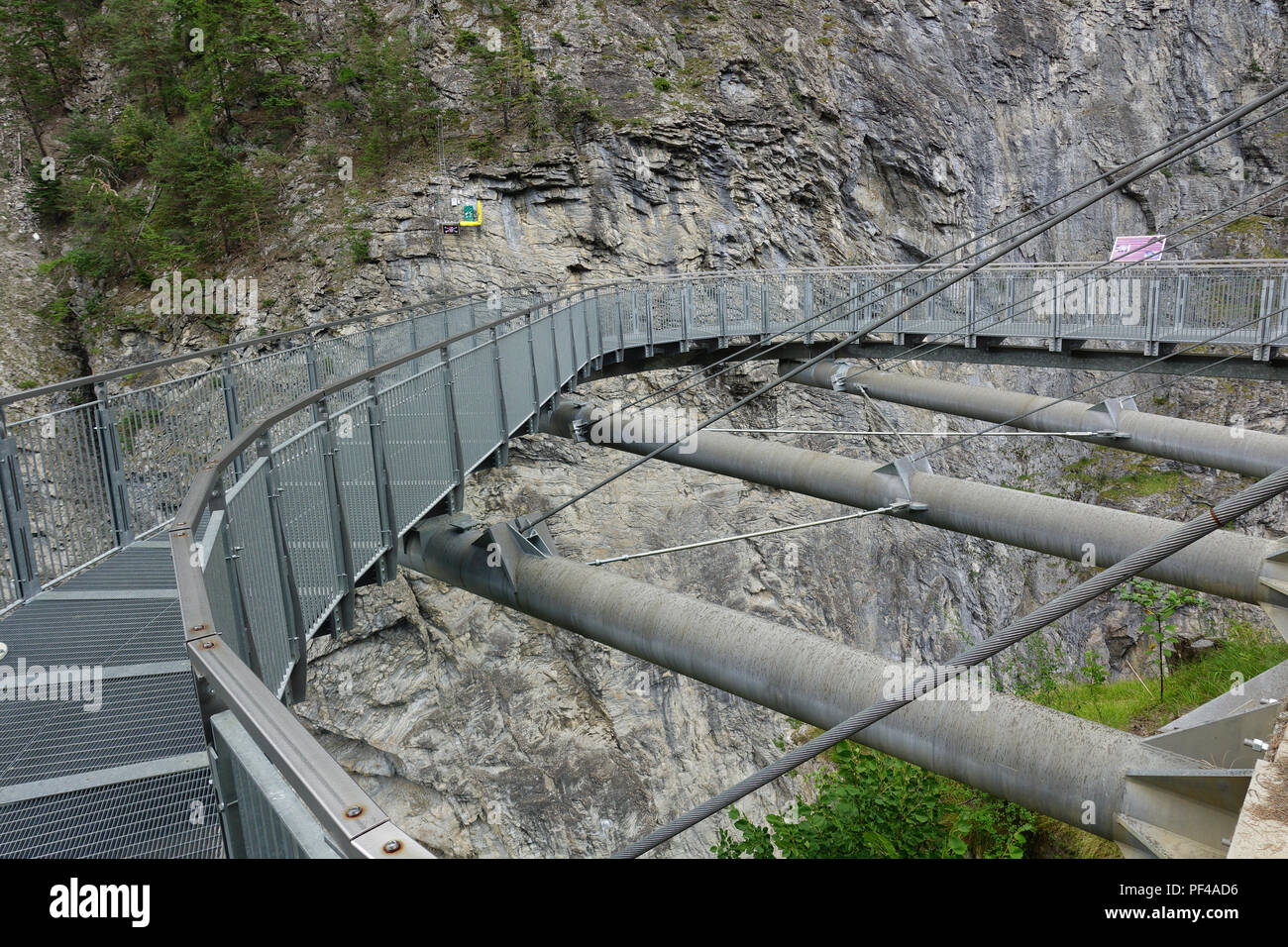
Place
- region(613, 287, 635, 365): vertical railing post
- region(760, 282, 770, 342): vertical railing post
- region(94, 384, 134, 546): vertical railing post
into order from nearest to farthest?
1. region(94, 384, 134, 546): vertical railing post
2. region(613, 287, 635, 365): vertical railing post
3. region(760, 282, 770, 342): vertical railing post

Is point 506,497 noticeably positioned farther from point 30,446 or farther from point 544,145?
point 30,446

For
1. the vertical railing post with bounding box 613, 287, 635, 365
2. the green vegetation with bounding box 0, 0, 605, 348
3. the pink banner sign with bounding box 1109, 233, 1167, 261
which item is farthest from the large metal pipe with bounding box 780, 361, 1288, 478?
the green vegetation with bounding box 0, 0, 605, 348

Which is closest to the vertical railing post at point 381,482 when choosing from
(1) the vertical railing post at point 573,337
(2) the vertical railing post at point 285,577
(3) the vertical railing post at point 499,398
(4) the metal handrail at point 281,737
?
(2) the vertical railing post at point 285,577

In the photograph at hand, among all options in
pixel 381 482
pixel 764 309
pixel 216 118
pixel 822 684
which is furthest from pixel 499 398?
pixel 216 118

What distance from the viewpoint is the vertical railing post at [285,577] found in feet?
14.8

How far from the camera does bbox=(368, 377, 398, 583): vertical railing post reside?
605 cm

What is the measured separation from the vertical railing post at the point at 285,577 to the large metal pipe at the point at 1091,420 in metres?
8.79

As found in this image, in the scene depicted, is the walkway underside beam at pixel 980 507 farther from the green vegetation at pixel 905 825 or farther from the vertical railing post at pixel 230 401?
the vertical railing post at pixel 230 401

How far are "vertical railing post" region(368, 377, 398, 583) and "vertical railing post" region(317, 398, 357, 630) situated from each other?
1.11 feet

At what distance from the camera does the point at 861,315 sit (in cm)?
1806

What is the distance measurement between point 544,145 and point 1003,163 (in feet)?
53.0

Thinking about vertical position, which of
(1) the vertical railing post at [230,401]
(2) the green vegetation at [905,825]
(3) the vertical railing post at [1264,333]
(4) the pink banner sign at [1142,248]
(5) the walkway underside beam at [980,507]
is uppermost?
(4) the pink banner sign at [1142,248]

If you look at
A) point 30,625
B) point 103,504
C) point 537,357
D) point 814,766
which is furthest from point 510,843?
point 30,625

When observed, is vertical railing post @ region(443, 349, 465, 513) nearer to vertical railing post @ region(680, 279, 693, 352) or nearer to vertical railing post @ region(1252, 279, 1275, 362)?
vertical railing post @ region(680, 279, 693, 352)
